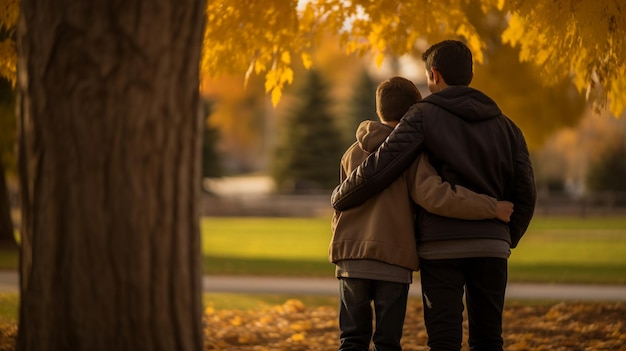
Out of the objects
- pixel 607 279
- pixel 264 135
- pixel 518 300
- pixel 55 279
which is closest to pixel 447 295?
pixel 55 279

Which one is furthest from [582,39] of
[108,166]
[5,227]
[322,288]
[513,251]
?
[513,251]

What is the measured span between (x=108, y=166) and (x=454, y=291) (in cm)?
172

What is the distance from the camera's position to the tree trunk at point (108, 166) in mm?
3309

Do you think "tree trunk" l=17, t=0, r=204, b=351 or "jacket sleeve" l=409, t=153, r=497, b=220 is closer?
"tree trunk" l=17, t=0, r=204, b=351

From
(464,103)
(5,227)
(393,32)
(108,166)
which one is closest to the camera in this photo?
(108,166)

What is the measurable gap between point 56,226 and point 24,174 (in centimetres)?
28

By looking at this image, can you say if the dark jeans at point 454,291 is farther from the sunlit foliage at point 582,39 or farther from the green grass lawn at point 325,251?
the green grass lawn at point 325,251

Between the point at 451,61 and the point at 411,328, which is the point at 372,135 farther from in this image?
the point at 411,328

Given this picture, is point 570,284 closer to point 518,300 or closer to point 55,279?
point 518,300

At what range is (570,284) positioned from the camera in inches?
449

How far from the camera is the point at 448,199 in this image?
13.3 feet

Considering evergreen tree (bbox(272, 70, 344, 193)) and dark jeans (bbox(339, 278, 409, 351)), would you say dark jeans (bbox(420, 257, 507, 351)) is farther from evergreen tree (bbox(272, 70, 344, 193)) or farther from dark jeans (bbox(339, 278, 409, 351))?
evergreen tree (bbox(272, 70, 344, 193))

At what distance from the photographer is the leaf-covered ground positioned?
6.68m

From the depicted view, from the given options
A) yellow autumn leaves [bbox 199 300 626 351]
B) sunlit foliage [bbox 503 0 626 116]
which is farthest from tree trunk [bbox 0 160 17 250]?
sunlit foliage [bbox 503 0 626 116]
